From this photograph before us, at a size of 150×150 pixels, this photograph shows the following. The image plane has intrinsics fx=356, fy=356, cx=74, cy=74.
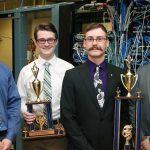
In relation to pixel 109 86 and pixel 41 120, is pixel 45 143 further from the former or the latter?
pixel 109 86

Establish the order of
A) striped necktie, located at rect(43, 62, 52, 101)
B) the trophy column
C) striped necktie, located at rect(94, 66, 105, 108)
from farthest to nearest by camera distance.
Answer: striped necktie, located at rect(43, 62, 52, 101) → striped necktie, located at rect(94, 66, 105, 108) → the trophy column

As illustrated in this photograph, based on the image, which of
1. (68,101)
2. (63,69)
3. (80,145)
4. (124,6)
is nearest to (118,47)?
(124,6)

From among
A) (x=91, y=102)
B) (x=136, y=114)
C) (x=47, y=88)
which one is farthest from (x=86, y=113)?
(x=47, y=88)

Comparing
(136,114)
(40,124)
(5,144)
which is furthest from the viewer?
(40,124)

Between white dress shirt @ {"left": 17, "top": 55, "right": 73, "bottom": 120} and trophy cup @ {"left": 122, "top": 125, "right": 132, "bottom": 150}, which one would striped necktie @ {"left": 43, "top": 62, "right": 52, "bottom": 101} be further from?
trophy cup @ {"left": 122, "top": 125, "right": 132, "bottom": 150}

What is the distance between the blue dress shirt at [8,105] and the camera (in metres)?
2.39

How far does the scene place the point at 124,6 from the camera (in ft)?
9.32

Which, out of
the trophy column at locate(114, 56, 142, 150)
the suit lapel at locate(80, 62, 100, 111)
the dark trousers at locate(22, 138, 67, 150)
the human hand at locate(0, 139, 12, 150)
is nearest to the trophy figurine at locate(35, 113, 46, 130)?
the dark trousers at locate(22, 138, 67, 150)

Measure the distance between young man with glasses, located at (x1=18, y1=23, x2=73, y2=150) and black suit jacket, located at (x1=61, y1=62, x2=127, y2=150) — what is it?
0.23m

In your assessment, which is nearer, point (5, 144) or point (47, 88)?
point (5, 144)

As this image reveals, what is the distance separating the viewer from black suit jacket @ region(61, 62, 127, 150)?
2.30 metres

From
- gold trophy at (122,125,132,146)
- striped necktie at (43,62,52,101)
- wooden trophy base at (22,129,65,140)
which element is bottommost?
wooden trophy base at (22,129,65,140)

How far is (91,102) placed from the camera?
230cm

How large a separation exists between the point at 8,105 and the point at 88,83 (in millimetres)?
594
